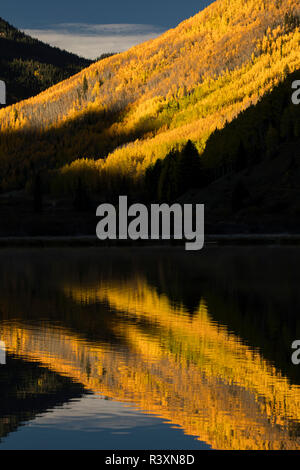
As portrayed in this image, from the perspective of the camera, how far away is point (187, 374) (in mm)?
25844

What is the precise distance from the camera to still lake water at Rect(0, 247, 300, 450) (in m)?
19.6

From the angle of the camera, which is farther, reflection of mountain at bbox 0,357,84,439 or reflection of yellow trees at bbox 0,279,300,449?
reflection of mountain at bbox 0,357,84,439

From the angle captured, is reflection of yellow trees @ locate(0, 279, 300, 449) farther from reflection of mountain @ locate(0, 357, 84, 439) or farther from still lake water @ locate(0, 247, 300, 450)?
reflection of mountain @ locate(0, 357, 84, 439)

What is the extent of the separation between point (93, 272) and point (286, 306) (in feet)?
107

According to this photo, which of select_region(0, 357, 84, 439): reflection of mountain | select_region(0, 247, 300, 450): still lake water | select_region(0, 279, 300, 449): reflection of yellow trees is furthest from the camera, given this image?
select_region(0, 357, 84, 439): reflection of mountain

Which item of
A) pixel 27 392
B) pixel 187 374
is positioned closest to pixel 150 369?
pixel 187 374

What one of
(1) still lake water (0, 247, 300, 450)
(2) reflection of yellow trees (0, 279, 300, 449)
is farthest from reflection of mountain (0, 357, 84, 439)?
(2) reflection of yellow trees (0, 279, 300, 449)

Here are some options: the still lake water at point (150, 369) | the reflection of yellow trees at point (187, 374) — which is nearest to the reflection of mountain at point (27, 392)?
the still lake water at point (150, 369)

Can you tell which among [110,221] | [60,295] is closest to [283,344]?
[60,295]

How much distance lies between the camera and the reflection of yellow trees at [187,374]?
20.1 meters

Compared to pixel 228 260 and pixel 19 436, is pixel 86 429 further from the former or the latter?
pixel 228 260

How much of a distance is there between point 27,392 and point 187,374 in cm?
537

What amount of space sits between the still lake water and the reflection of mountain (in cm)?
3

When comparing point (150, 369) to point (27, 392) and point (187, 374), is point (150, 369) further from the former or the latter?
point (27, 392)
